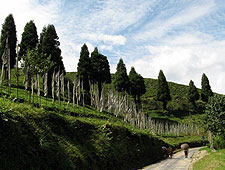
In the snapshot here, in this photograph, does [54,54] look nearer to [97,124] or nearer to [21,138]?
[97,124]

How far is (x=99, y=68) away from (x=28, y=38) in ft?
48.4

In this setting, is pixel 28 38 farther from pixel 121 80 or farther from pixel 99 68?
pixel 121 80

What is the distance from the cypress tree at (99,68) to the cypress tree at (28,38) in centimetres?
1278

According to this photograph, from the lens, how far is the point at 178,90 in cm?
11819

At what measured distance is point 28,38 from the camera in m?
35.1

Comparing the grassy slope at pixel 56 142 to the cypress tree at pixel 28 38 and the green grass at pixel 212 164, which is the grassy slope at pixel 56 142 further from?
the cypress tree at pixel 28 38

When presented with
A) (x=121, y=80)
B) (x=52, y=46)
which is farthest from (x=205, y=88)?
(x=52, y=46)

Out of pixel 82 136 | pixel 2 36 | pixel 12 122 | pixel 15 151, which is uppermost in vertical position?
pixel 2 36

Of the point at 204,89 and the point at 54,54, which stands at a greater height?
the point at 54,54

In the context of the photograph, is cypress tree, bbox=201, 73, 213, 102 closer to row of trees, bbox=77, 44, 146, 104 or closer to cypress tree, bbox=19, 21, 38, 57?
row of trees, bbox=77, 44, 146, 104

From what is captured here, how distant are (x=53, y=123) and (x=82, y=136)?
8.10 ft

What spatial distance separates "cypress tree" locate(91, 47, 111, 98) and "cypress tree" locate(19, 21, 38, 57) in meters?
12.8

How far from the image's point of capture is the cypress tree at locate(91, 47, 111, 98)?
1757 inches

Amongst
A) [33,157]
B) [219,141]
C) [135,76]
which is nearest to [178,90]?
[135,76]
